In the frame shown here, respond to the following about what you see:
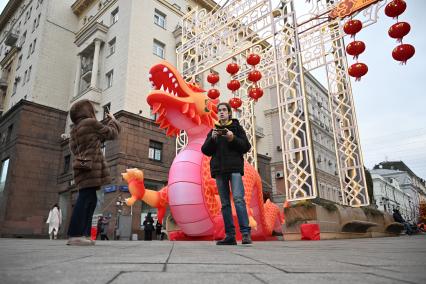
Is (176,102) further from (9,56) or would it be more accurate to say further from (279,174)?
(9,56)

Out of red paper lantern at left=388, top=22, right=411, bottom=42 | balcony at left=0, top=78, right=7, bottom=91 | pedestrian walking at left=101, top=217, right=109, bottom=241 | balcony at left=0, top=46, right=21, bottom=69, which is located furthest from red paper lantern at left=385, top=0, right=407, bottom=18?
balcony at left=0, top=78, right=7, bottom=91

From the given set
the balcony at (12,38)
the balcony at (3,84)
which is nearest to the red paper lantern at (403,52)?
the balcony at (3,84)

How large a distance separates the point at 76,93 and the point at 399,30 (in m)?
17.8

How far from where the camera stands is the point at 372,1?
25.1ft

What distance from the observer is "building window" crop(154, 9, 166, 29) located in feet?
63.2

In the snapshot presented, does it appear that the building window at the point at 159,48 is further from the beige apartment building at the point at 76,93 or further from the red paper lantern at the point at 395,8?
the red paper lantern at the point at 395,8

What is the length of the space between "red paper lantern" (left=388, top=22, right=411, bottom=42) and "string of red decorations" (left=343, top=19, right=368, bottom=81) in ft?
1.91

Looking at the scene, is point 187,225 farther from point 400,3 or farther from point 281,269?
point 400,3

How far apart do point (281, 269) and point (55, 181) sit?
19.3 metres

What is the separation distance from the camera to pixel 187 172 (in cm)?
513

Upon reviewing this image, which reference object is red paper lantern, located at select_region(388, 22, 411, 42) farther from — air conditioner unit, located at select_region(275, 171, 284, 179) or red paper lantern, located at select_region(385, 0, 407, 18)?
air conditioner unit, located at select_region(275, 171, 284, 179)

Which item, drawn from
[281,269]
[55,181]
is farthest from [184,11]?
[281,269]

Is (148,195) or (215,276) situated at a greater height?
(148,195)

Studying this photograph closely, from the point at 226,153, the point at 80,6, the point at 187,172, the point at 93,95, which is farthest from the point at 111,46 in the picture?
the point at 226,153
